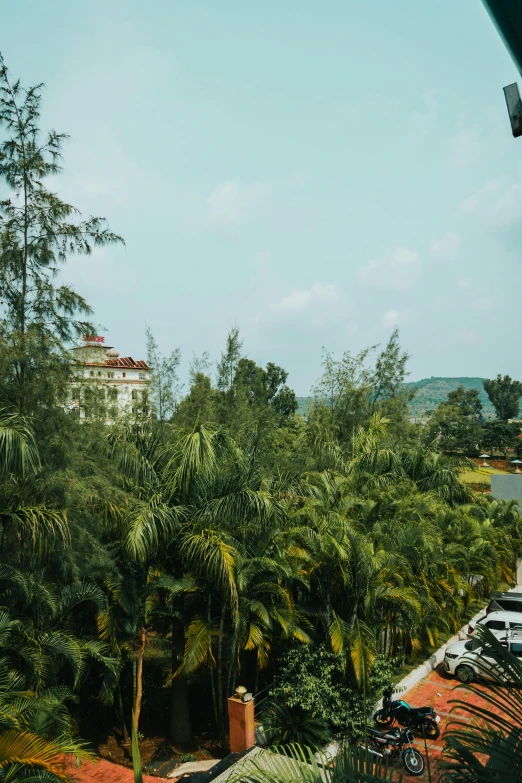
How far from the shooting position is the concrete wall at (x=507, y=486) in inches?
941

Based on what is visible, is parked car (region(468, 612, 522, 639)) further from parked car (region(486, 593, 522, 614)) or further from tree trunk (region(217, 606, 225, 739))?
tree trunk (region(217, 606, 225, 739))

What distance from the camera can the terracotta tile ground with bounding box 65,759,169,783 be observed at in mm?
8977

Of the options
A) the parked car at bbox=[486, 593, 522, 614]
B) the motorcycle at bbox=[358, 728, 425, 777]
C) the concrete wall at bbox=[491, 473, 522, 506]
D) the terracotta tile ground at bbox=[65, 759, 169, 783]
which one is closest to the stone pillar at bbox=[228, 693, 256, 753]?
the terracotta tile ground at bbox=[65, 759, 169, 783]

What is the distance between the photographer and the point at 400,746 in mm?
8750

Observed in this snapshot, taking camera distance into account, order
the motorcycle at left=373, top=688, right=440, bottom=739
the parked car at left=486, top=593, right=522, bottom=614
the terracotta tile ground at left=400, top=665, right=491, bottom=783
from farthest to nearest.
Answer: the parked car at left=486, top=593, right=522, bottom=614 < the terracotta tile ground at left=400, top=665, right=491, bottom=783 < the motorcycle at left=373, top=688, right=440, bottom=739

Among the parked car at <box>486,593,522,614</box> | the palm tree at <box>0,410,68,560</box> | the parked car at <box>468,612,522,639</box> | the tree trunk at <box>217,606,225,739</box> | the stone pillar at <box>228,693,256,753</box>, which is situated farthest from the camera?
the parked car at <box>486,593,522,614</box>

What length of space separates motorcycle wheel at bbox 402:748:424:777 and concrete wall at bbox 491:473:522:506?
55.1ft

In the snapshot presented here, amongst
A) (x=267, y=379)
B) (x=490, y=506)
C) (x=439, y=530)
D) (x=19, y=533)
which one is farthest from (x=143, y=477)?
(x=267, y=379)

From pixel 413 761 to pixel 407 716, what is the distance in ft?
3.18

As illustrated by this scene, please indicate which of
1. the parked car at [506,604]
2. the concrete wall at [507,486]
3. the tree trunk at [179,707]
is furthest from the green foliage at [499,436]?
the tree trunk at [179,707]

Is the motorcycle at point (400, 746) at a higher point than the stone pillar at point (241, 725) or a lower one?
lower

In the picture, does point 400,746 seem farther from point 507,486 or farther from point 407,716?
point 507,486

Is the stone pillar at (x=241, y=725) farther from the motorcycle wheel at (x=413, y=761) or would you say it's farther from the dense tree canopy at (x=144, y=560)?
the motorcycle wheel at (x=413, y=761)

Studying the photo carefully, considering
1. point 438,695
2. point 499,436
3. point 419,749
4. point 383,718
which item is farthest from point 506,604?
point 499,436
